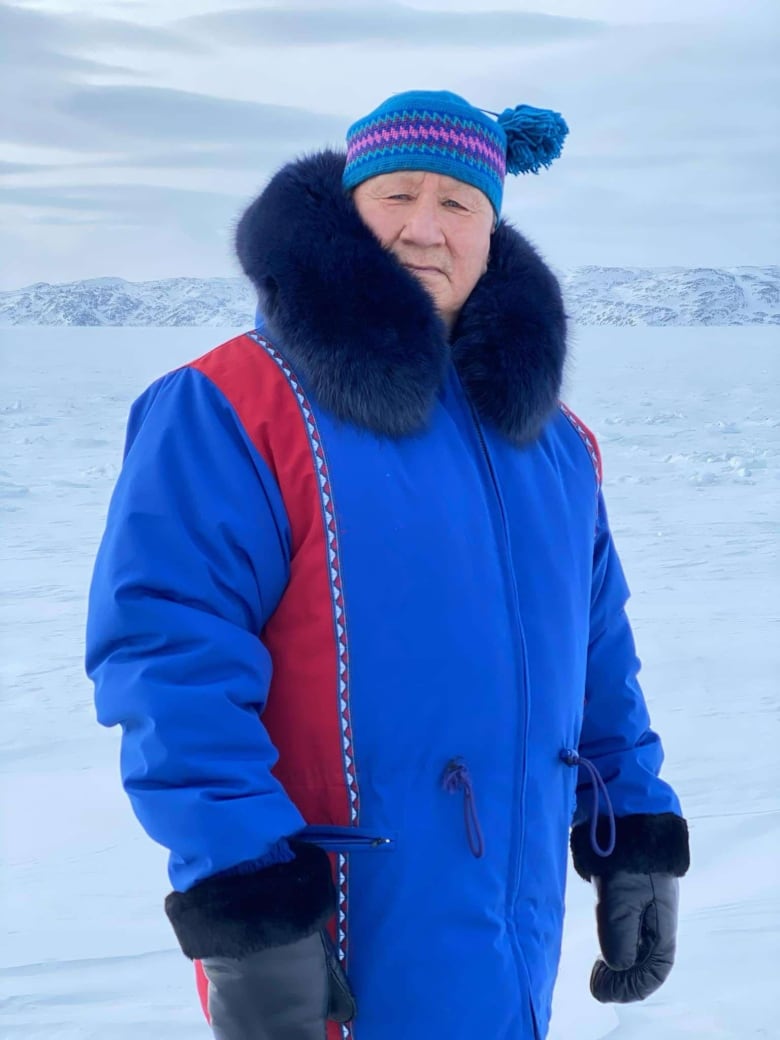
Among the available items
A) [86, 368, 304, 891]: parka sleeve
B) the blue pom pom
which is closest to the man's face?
the blue pom pom

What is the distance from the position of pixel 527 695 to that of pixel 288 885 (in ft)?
1.15

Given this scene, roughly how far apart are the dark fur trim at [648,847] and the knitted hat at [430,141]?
0.90 metres

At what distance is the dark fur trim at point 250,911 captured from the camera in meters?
1.04

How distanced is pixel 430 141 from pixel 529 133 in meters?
0.24

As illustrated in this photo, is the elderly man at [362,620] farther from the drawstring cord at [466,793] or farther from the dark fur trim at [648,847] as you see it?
the dark fur trim at [648,847]

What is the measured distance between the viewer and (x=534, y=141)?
4.95 ft

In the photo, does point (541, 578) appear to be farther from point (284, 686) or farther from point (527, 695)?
point (284, 686)

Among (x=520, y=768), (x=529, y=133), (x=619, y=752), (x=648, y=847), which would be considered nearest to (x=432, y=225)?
(x=529, y=133)

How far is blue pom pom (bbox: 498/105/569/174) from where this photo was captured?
4.91 ft

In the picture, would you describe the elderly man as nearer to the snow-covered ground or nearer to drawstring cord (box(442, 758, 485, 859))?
drawstring cord (box(442, 758, 485, 859))

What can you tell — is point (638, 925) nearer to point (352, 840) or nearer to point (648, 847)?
point (648, 847)

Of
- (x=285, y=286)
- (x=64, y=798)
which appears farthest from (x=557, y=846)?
(x=64, y=798)

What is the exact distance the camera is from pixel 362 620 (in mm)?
1122

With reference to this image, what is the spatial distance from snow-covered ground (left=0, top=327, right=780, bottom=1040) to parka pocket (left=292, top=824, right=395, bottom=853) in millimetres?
741
